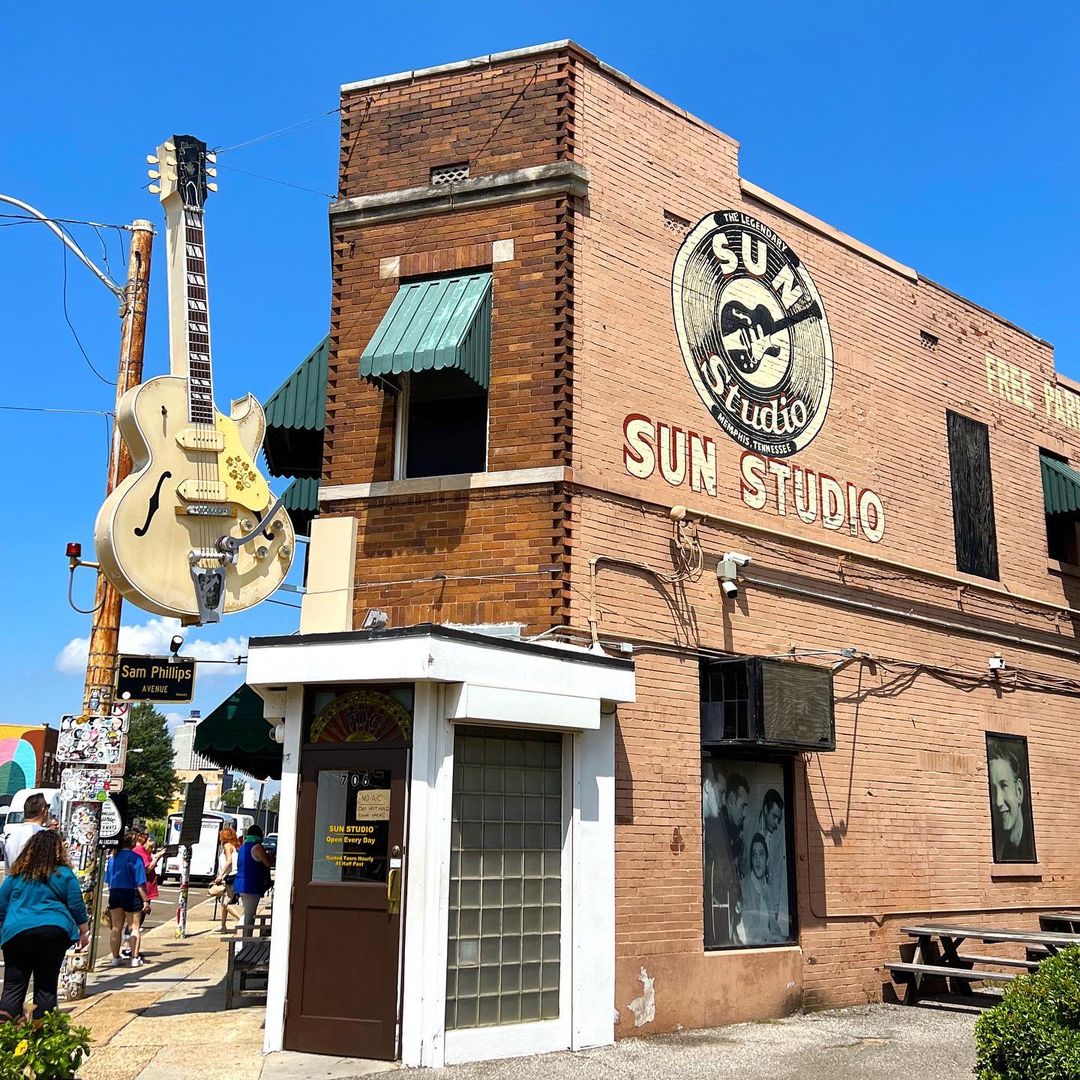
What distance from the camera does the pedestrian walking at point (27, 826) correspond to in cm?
864

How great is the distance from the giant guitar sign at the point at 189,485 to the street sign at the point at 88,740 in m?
2.83

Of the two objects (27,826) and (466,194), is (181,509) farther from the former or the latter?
(466,194)

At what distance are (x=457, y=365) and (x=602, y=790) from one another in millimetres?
4024

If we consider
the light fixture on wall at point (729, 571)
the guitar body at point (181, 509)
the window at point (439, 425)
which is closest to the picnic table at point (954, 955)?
Result: the light fixture on wall at point (729, 571)

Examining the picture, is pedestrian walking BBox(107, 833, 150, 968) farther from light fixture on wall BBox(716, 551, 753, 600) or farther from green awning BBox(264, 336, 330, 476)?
light fixture on wall BBox(716, 551, 753, 600)

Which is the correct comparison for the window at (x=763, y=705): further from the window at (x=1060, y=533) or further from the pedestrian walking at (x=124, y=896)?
the pedestrian walking at (x=124, y=896)

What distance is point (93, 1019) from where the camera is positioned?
10430mm

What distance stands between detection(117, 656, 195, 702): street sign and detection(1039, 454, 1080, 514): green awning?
1210cm

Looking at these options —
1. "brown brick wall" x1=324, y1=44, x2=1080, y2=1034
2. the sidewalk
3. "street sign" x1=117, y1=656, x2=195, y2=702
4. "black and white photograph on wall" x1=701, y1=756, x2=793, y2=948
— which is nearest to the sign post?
"street sign" x1=117, y1=656, x2=195, y2=702

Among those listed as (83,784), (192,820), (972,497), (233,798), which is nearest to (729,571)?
(972,497)

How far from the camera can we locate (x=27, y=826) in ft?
30.0

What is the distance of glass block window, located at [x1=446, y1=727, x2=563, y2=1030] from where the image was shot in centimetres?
923

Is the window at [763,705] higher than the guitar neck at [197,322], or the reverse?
the guitar neck at [197,322]

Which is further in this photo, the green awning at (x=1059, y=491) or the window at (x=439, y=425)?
the green awning at (x=1059, y=491)
